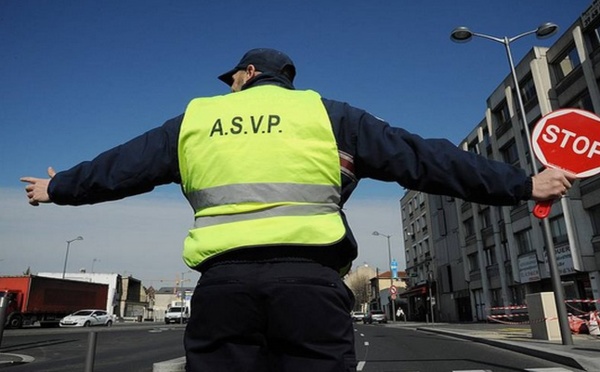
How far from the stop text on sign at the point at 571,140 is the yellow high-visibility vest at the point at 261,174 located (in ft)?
5.22

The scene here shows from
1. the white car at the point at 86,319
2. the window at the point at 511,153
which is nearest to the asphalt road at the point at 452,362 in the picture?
the window at the point at 511,153

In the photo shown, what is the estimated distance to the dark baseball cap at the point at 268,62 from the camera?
2.09 metres

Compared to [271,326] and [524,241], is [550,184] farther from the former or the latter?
[524,241]

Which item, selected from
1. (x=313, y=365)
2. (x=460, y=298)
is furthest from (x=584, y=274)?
(x=313, y=365)

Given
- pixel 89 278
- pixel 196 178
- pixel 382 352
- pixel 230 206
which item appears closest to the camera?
pixel 230 206

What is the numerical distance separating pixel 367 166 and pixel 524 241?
3056 cm

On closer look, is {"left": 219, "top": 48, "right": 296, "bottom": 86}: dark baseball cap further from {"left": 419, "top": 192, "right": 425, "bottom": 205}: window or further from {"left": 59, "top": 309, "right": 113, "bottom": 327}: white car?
{"left": 419, "top": 192, "right": 425, "bottom": 205}: window

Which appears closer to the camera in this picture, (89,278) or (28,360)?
(28,360)

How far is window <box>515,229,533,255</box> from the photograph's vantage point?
91.2ft

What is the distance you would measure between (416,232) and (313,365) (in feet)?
176

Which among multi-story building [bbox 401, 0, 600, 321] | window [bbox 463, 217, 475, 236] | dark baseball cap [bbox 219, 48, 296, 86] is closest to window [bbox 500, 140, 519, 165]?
multi-story building [bbox 401, 0, 600, 321]

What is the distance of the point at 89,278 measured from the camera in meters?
61.7

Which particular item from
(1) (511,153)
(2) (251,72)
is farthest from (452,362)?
(1) (511,153)

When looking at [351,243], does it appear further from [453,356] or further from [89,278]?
[89,278]
